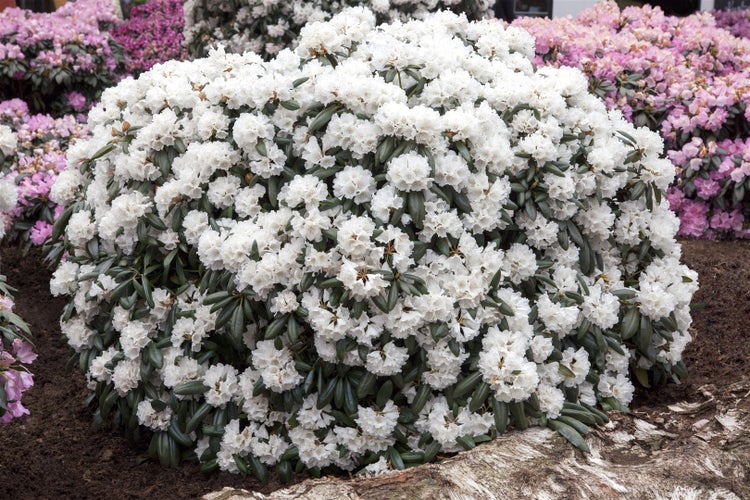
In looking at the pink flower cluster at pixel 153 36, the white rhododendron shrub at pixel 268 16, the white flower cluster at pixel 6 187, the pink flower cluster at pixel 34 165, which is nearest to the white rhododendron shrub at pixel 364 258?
the white flower cluster at pixel 6 187

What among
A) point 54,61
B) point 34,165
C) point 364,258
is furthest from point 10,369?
point 54,61

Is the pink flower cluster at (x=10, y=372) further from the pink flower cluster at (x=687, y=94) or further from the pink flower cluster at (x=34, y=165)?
the pink flower cluster at (x=687, y=94)

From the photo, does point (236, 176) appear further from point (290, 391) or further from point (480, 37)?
point (480, 37)

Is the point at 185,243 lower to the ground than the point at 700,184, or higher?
higher

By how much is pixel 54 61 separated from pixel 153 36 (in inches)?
110

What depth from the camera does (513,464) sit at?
2453 mm

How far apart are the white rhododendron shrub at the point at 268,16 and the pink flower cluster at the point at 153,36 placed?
2001 millimetres

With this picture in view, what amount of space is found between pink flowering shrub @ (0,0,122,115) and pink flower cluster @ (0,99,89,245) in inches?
16.0

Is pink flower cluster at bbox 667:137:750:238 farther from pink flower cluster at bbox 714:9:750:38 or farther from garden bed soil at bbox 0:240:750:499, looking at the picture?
pink flower cluster at bbox 714:9:750:38

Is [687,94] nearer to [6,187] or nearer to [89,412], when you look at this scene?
[89,412]

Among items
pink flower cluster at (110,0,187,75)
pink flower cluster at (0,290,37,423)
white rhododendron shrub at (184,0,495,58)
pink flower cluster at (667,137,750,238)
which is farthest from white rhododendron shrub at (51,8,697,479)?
pink flower cluster at (110,0,187,75)

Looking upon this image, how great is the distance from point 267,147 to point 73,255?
0.97 meters

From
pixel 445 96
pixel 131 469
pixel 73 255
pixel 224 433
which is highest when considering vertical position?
pixel 445 96

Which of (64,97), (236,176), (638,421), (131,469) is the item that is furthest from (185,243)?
(64,97)
